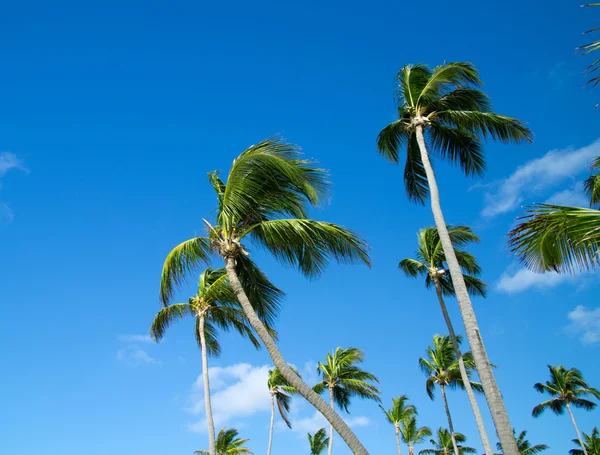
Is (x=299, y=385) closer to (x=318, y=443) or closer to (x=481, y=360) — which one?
(x=481, y=360)

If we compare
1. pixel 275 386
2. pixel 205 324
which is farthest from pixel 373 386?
pixel 205 324

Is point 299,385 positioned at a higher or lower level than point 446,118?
lower

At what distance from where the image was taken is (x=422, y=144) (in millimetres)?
14328

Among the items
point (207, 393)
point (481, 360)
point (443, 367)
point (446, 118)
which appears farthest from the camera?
point (443, 367)

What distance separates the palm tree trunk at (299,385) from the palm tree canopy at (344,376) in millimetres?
25122

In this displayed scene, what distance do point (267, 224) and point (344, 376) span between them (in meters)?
25.6

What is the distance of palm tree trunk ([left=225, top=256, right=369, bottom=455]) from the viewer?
8219 millimetres

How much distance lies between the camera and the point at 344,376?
3403 cm

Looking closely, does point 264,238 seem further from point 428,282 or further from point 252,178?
point 428,282

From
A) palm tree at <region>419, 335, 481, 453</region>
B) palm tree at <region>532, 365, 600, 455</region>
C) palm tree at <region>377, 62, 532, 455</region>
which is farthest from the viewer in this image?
palm tree at <region>532, 365, 600, 455</region>

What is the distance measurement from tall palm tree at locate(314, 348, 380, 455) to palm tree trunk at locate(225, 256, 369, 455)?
82.4 feet

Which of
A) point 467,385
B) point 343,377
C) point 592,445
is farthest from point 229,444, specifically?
point 592,445

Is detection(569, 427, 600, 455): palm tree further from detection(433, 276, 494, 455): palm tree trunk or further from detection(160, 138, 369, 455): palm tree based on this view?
detection(160, 138, 369, 455): palm tree

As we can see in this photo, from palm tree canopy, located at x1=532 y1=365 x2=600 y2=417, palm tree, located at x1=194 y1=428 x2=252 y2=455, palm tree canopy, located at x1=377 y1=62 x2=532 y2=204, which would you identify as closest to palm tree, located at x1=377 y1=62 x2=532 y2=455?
palm tree canopy, located at x1=377 y1=62 x2=532 y2=204
